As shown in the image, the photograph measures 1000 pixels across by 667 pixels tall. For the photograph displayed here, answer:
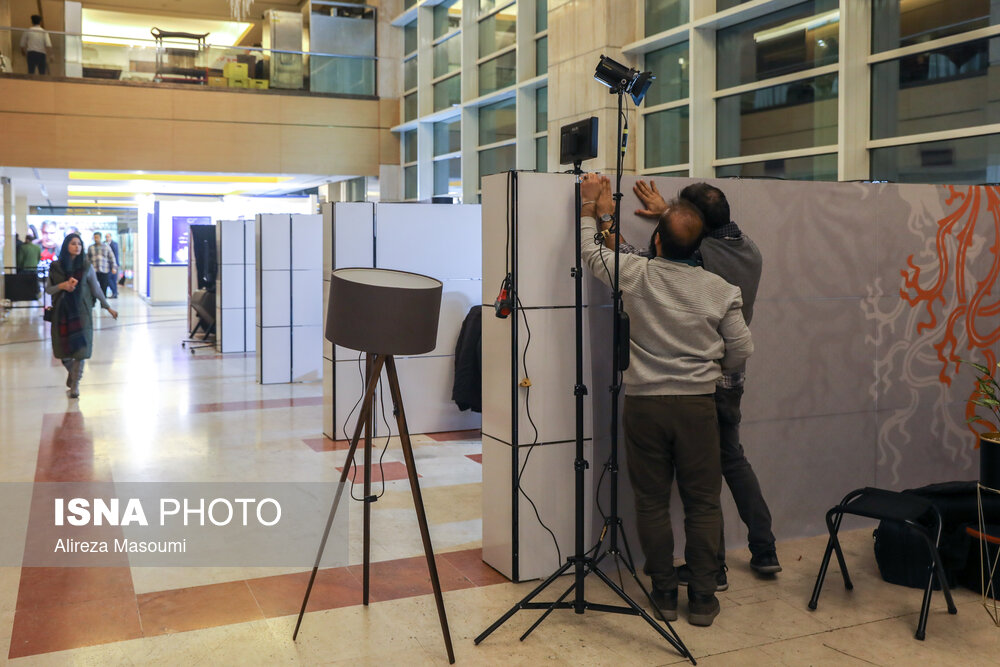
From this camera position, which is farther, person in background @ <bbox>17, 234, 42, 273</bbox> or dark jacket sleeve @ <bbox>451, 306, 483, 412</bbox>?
person in background @ <bbox>17, 234, 42, 273</bbox>

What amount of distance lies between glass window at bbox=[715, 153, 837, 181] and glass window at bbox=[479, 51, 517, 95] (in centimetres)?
Answer: 500

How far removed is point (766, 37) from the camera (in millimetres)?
8406

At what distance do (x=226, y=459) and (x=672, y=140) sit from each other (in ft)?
18.9

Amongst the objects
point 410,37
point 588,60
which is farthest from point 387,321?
point 410,37

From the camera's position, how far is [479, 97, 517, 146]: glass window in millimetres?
13272

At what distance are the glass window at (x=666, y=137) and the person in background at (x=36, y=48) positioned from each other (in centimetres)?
1081

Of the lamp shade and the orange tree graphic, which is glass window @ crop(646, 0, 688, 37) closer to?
the orange tree graphic

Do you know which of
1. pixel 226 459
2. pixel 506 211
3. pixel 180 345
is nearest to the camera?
pixel 506 211

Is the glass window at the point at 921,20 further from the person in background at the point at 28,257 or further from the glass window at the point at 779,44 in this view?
the person in background at the point at 28,257

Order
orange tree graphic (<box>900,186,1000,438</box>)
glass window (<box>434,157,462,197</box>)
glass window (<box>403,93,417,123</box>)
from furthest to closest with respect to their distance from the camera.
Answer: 1. glass window (<box>403,93,417,123</box>)
2. glass window (<box>434,157,462,197</box>)
3. orange tree graphic (<box>900,186,1000,438</box>)

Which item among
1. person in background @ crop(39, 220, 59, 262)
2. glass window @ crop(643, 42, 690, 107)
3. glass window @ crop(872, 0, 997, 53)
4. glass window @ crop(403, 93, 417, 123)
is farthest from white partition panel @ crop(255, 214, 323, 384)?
person in background @ crop(39, 220, 59, 262)

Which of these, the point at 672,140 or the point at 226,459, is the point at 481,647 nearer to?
the point at 226,459

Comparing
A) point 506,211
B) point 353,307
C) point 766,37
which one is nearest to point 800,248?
point 506,211

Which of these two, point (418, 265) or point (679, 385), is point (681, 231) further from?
point (418, 265)
